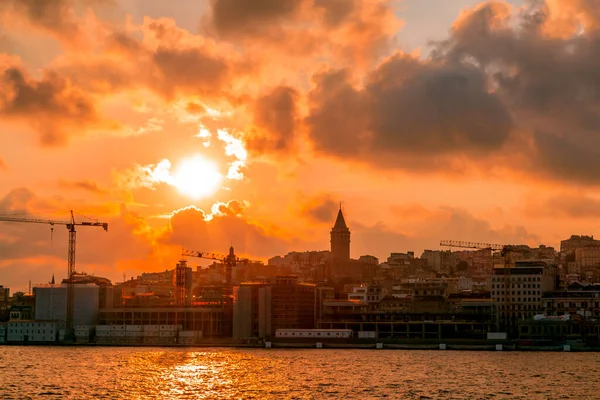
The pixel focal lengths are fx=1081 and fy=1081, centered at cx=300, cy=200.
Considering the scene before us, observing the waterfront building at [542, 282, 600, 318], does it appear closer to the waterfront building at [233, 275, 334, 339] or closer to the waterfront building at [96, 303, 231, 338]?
the waterfront building at [233, 275, 334, 339]

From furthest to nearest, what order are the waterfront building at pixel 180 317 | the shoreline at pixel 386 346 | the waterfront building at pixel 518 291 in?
the waterfront building at pixel 180 317 < the waterfront building at pixel 518 291 < the shoreline at pixel 386 346

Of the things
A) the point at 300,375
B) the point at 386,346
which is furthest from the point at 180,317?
the point at 300,375

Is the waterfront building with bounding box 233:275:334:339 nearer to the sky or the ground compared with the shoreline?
nearer to the sky

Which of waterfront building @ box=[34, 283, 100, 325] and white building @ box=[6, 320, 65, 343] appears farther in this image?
waterfront building @ box=[34, 283, 100, 325]

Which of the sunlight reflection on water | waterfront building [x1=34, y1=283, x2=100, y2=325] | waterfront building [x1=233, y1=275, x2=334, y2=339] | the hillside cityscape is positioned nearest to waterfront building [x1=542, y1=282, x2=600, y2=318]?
the hillside cityscape

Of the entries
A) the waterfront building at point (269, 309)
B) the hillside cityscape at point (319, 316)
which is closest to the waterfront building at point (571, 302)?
the hillside cityscape at point (319, 316)

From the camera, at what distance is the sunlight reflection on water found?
86188mm

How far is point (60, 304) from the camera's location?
18862cm

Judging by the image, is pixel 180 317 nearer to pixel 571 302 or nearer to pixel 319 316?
pixel 319 316

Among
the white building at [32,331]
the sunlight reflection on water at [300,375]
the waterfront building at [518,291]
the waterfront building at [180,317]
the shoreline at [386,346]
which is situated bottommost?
the sunlight reflection on water at [300,375]

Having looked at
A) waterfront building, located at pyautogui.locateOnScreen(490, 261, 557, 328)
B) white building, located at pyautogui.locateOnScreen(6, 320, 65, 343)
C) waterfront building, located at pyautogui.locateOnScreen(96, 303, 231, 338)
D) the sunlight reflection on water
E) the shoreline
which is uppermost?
waterfront building, located at pyautogui.locateOnScreen(490, 261, 557, 328)

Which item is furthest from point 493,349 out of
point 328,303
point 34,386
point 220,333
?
point 34,386

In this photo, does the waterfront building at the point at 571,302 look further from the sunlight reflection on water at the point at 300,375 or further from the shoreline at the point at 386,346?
the sunlight reflection on water at the point at 300,375

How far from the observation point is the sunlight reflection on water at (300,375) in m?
86.2
